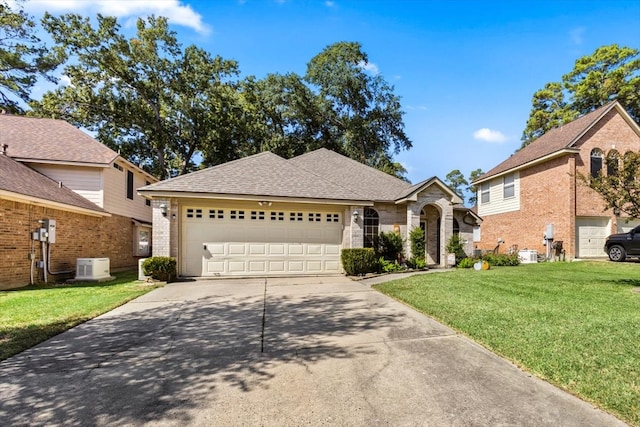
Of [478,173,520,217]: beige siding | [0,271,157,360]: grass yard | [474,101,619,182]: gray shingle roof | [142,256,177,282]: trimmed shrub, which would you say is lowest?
[0,271,157,360]: grass yard

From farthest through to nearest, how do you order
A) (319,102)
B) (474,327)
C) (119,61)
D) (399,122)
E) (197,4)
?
(399,122) < (319,102) < (119,61) < (197,4) < (474,327)

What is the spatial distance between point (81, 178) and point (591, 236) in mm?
24099

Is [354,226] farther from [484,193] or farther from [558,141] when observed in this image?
[484,193]

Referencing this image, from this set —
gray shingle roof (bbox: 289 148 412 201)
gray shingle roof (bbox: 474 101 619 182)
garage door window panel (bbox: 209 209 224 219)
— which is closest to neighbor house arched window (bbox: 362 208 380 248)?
gray shingle roof (bbox: 289 148 412 201)

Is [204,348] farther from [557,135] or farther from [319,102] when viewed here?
[319,102]

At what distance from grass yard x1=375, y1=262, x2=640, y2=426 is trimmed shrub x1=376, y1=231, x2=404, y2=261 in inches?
117

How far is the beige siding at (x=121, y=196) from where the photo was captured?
45.5 feet

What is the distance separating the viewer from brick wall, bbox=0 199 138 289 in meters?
9.09

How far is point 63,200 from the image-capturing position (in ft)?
35.9

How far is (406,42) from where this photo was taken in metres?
12.4

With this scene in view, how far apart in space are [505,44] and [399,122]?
59.6ft

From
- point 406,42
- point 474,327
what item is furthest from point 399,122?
point 474,327

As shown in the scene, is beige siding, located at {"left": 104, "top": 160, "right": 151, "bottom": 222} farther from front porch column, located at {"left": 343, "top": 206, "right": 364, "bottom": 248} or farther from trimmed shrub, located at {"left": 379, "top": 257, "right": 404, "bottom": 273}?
trimmed shrub, located at {"left": 379, "top": 257, "right": 404, "bottom": 273}

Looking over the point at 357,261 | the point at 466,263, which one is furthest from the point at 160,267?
the point at 466,263
